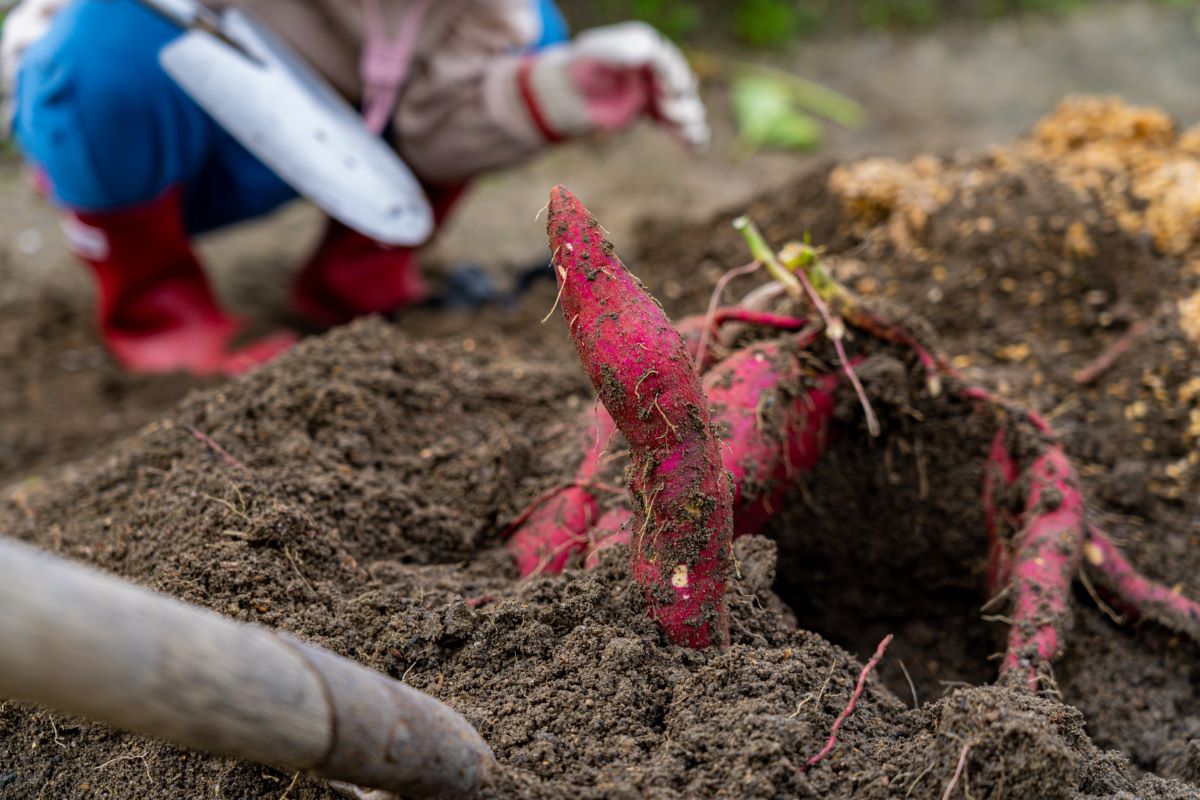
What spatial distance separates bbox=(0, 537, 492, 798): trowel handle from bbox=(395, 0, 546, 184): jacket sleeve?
198 cm

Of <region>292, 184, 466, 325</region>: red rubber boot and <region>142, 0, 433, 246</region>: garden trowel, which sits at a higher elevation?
<region>142, 0, 433, 246</region>: garden trowel

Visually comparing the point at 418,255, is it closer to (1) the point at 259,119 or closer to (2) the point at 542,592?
(1) the point at 259,119

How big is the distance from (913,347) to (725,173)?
244 cm

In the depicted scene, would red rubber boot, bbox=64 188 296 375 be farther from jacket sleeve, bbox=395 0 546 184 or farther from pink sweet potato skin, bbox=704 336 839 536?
pink sweet potato skin, bbox=704 336 839 536

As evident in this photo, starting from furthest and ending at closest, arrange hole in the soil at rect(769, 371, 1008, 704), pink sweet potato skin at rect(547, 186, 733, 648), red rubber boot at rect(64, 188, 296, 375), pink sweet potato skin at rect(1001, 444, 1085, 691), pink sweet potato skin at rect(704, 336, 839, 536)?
red rubber boot at rect(64, 188, 296, 375), hole in the soil at rect(769, 371, 1008, 704), pink sweet potato skin at rect(704, 336, 839, 536), pink sweet potato skin at rect(1001, 444, 1085, 691), pink sweet potato skin at rect(547, 186, 733, 648)

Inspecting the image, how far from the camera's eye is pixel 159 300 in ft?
8.47

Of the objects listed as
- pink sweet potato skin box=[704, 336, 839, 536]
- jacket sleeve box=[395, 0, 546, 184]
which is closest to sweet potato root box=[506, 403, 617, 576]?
pink sweet potato skin box=[704, 336, 839, 536]

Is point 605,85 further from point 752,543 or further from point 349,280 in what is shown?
point 752,543

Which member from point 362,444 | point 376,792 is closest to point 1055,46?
point 362,444

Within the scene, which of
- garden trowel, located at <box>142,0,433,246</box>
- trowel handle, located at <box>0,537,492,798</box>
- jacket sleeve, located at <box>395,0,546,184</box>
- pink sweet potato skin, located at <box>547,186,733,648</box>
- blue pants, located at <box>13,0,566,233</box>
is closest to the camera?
trowel handle, located at <box>0,537,492,798</box>

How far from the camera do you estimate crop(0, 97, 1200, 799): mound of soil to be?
3.40 ft

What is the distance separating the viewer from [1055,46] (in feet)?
14.9

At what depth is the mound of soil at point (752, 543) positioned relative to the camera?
104 centimetres

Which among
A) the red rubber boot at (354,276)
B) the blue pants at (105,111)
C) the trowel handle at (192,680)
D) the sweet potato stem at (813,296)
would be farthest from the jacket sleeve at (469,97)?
the trowel handle at (192,680)
